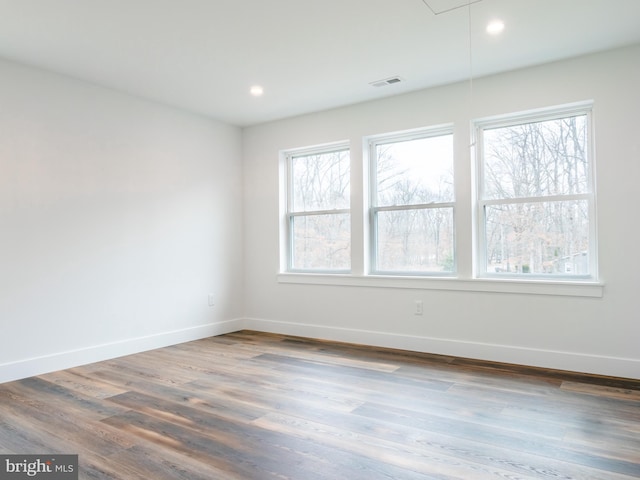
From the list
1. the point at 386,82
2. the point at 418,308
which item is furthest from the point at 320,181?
the point at 418,308

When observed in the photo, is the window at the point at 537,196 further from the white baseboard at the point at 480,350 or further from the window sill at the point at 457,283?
the white baseboard at the point at 480,350

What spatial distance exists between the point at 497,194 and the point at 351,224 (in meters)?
1.49

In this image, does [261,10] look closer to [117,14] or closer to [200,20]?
[200,20]

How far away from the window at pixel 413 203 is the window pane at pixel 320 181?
0.37 metres

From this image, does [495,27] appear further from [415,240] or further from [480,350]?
[480,350]

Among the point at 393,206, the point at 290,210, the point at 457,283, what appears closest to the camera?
the point at 457,283

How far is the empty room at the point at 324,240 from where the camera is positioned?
2.38 metres

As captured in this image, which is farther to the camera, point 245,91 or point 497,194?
point 245,91

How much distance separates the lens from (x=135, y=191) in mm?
4262

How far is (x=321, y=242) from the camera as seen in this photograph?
502 cm

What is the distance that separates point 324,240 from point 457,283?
5.37 feet

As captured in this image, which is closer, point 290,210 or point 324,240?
point 324,240

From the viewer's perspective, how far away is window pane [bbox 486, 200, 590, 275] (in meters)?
3.56

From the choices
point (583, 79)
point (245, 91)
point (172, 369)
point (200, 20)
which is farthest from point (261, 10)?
point (172, 369)
